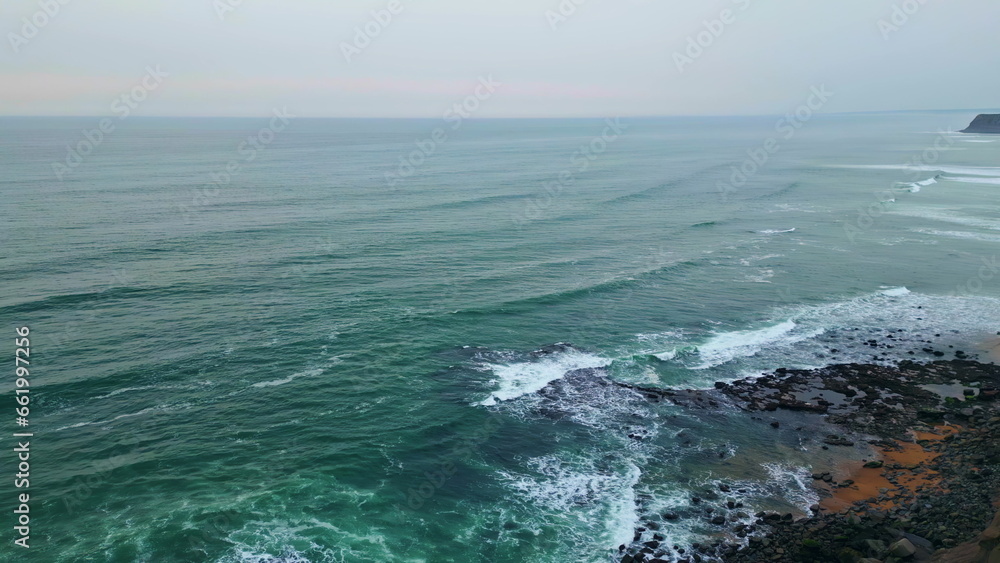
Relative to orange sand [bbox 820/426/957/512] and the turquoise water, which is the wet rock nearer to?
orange sand [bbox 820/426/957/512]

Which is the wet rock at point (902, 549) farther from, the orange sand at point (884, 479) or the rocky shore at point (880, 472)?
the orange sand at point (884, 479)

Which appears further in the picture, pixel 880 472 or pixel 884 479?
pixel 880 472

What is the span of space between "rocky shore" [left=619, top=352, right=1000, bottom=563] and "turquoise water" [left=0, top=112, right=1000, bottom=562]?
1744 millimetres

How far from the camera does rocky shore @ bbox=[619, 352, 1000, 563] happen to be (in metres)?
28.9

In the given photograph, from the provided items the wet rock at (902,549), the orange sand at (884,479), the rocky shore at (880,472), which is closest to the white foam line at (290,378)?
the rocky shore at (880,472)

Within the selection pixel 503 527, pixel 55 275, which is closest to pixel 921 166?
pixel 503 527

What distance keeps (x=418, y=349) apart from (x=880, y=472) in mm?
33839

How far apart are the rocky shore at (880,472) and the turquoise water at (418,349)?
174cm

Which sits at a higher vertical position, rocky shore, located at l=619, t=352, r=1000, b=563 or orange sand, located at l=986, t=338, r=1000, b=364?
orange sand, located at l=986, t=338, r=1000, b=364

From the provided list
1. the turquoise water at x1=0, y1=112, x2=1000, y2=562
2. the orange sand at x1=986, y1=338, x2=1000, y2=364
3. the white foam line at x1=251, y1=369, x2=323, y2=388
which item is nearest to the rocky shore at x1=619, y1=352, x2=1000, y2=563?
the turquoise water at x1=0, y1=112, x2=1000, y2=562

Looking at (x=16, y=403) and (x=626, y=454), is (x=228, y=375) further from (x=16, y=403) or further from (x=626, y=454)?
(x=626, y=454)

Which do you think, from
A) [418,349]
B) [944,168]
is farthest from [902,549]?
[944,168]

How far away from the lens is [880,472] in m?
35.5

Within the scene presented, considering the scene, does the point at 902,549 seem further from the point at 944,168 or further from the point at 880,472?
the point at 944,168
